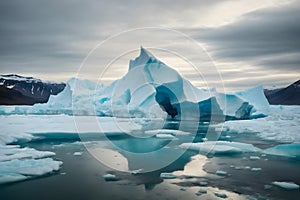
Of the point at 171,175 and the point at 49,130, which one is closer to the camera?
the point at 171,175

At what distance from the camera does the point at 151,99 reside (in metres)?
22.6

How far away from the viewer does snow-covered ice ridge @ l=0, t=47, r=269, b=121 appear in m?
19.8

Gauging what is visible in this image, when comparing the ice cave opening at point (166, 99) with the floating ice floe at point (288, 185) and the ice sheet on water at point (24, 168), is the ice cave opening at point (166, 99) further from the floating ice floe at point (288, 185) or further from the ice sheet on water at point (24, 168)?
the floating ice floe at point (288, 185)

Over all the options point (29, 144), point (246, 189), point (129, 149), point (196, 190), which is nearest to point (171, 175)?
point (196, 190)

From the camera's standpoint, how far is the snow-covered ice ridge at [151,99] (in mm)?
19766

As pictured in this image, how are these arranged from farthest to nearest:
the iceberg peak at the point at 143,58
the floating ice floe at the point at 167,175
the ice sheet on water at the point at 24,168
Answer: the iceberg peak at the point at 143,58 → the floating ice floe at the point at 167,175 → the ice sheet on water at the point at 24,168

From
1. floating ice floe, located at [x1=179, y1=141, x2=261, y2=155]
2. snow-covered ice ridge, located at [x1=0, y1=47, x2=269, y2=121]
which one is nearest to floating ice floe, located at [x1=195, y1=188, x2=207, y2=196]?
floating ice floe, located at [x1=179, y1=141, x2=261, y2=155]

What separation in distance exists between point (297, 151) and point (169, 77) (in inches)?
418

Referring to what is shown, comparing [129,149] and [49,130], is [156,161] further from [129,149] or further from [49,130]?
[49,130]

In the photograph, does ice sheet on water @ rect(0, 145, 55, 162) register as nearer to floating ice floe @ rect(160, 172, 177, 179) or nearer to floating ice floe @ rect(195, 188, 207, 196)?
floating ice floe @ rect(160, 172, 177, 179)

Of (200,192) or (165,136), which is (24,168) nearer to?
(200,192)

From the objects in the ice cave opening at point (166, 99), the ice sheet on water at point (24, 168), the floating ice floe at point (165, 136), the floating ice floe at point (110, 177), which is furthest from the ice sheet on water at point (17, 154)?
the ice cave opening at point (166, 99)

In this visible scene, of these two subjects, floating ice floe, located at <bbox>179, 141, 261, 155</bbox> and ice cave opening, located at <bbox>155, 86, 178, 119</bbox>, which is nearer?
floating ice floe, located at <bbox>179, 141, 261, 155</bbox>

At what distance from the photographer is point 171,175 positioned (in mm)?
7098
